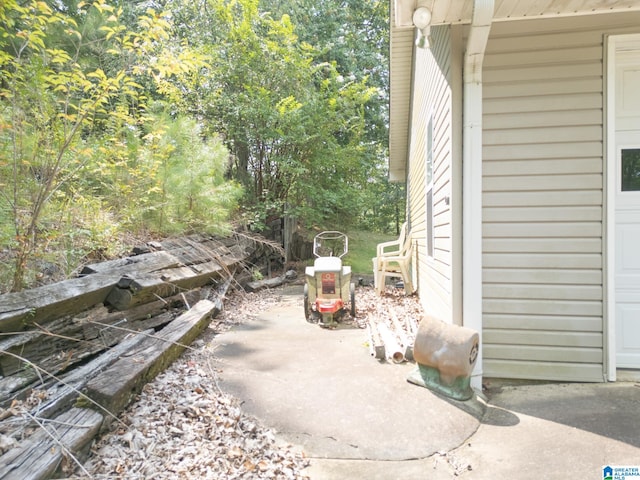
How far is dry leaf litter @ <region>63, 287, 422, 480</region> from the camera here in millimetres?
2047

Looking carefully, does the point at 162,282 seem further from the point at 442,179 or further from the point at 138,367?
the point at 442,179

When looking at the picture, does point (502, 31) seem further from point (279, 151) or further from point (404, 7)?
point (279, 151)

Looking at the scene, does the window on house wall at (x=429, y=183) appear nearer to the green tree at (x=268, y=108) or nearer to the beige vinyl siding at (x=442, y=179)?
the beige vinyl siding at (x=442, y=179)

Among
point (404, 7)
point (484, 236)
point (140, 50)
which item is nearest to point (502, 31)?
point (404, 7)

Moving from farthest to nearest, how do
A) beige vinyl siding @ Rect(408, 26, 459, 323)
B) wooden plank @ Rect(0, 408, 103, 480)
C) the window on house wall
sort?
1. the window on house wall
2. beige vinyl siding @ Rect(408, 26, 459, 323)
3. wooden plank @ Rect(0, 408, 103, 480)

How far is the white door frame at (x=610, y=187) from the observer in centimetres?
308

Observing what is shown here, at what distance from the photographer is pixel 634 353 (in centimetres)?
320

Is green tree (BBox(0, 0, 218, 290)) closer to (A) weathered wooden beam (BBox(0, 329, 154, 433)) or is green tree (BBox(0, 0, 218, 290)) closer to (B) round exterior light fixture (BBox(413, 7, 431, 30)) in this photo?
(A) weathered wooden beam (BBox(0, 329, 154, 433))

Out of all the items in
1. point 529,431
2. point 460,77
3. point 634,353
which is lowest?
point 529,431

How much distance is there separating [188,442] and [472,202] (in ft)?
8.81

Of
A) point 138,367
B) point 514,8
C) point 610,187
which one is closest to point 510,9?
point 514,8

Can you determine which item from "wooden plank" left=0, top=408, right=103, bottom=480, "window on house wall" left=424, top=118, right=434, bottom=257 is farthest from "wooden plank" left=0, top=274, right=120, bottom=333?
"window on house wall" left=424, top=118, right=434, bottom=257

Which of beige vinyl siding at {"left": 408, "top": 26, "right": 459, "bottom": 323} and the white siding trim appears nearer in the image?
the white siding trim

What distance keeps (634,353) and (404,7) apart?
3333mm
